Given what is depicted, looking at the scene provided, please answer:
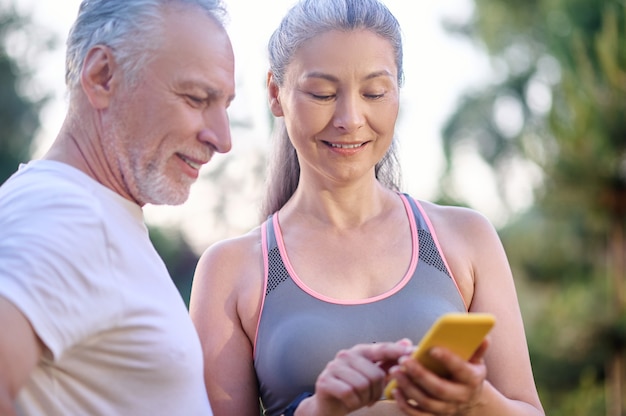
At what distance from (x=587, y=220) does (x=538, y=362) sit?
1334 millimetres

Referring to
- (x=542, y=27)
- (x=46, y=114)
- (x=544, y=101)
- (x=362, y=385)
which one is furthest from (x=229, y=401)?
(x=46, y=114)

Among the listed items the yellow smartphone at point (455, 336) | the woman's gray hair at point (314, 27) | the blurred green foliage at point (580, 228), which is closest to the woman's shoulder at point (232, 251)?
the woman's gray hair at point (314, 27)

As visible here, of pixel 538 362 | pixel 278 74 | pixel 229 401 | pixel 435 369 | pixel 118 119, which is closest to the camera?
pixel 435 369

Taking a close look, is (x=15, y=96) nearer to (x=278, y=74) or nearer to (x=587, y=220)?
(x=587, y=220)

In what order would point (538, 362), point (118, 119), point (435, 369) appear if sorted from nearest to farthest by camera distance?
point (435, 369)
point (118, 119)
point (538, 362)

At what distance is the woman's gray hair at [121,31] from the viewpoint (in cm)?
190

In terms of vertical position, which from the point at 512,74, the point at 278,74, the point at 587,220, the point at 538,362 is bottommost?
the point at 538,362

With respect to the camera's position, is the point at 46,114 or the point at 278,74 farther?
the point at 46,114

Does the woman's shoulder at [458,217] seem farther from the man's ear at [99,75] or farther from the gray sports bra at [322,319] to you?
the man's ear at [99,75]

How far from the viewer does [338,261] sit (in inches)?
97.1

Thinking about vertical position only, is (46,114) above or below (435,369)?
below

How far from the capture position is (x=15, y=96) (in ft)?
48.3

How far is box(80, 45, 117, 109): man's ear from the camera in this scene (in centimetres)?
191

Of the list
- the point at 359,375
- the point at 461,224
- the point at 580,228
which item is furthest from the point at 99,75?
the point at 580,228
